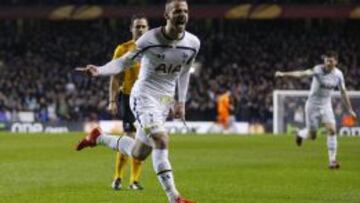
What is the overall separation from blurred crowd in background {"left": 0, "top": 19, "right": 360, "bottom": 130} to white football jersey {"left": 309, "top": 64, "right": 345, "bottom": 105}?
822 inches

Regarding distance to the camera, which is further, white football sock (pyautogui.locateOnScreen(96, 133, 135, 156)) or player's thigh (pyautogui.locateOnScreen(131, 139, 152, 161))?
white football sock (pyautogui.locateOnScreen(96, 133, 135, 156))

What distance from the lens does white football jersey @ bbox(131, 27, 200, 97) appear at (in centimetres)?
1148

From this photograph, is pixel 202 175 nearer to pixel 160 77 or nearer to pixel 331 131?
pixel 331 131

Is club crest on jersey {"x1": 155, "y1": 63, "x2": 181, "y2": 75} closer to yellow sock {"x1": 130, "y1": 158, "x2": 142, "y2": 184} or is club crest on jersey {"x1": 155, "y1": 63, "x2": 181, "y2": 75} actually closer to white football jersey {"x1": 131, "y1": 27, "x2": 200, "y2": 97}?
white football jersey {"x1": 131, "y1": 27, "x2": 200, "y2": 97}

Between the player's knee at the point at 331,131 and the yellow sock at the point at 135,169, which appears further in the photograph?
the player's knee at the point at 331,131

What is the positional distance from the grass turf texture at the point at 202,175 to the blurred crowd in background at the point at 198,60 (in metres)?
16.7

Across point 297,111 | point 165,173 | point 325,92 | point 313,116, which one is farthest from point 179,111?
point 297,111

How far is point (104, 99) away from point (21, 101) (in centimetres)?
417

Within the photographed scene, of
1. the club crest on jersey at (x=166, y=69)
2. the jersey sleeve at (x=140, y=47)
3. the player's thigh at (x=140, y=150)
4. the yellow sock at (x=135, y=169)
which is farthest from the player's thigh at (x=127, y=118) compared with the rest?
the jersey sleeve at (x=140, y=47)

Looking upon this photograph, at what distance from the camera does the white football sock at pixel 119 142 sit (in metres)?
12.8

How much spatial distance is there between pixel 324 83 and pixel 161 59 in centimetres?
1084

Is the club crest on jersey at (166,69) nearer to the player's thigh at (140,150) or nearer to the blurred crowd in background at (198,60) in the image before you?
the player's thigh at (140,150)

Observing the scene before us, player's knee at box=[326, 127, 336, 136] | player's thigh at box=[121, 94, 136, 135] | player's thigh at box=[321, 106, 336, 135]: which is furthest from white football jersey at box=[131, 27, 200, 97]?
player's thigh at box=[321, 106, 336, 135]

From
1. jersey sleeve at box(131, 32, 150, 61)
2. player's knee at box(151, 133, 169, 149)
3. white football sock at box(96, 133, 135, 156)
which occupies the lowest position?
white football sock at box(96, 133, 135, 156)
